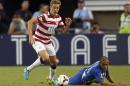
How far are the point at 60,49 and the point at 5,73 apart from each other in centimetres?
354

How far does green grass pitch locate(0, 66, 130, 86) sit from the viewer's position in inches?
592

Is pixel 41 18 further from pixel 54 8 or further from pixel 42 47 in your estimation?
pixel 42 47

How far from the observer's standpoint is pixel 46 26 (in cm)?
1498

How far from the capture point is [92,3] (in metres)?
24.7

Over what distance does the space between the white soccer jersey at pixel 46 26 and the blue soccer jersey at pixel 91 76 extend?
147cm

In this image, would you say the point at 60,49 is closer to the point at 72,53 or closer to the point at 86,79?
the point at 72,53

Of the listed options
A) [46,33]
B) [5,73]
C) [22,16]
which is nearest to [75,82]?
[46,33]

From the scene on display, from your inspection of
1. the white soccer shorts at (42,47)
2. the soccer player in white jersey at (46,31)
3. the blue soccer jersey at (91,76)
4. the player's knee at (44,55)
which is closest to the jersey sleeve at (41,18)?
the soccer player in white jersey at (46,31)

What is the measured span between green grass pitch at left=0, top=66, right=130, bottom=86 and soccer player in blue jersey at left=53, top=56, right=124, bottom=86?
2.78 feet

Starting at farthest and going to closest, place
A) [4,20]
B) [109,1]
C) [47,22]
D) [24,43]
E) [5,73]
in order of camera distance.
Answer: [109,1]
[4,20]
[24,43]
[5,73]
[47,22]

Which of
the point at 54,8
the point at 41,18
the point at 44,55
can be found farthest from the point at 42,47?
the point at 54,8

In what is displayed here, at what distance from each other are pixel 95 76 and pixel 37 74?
428cm

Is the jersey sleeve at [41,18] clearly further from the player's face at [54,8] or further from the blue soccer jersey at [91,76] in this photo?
the blue soccer jersey at [91,76]

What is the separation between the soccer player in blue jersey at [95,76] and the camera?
13.5m
